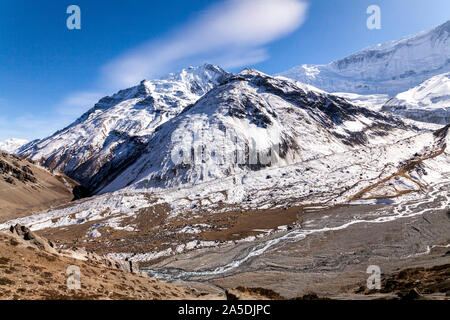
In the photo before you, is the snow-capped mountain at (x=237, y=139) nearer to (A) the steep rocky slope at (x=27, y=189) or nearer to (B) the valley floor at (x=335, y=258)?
(A) the steep rocky slope at (x=27, y=189)

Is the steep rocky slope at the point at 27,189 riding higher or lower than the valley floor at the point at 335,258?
higher

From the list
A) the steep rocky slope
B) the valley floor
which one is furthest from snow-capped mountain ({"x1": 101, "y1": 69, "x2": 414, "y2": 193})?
the valley floor

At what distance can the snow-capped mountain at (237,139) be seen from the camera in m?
131

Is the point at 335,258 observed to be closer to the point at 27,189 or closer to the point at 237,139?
the point at 237,139

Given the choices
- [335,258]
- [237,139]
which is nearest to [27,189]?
[237,139]

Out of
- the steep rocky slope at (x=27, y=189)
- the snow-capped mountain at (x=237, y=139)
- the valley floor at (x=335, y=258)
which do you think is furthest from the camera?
the snow-capped mountain at (x=237, y=139)

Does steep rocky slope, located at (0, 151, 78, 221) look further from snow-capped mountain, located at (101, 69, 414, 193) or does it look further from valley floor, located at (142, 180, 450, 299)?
valley floor, located at (142, 180, 450, 299)

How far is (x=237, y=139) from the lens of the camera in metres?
146

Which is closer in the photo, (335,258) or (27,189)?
(335,258)

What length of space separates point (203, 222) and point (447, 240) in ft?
185

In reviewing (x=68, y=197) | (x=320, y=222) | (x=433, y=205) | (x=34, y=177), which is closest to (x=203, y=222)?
(x=320, y=222)

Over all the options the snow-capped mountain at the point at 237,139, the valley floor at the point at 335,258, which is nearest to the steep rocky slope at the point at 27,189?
the snow-capped mountain at the point at 237,139

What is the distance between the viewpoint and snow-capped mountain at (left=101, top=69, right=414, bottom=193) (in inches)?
5162

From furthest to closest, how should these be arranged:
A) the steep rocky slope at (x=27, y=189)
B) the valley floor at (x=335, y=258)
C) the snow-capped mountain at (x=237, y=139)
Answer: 1. the snow-capped mountain at (x=237, y=139)
2. the steep rocky slope at (x=27, y=189)
3. the valley floor at (x=335, y=258)
